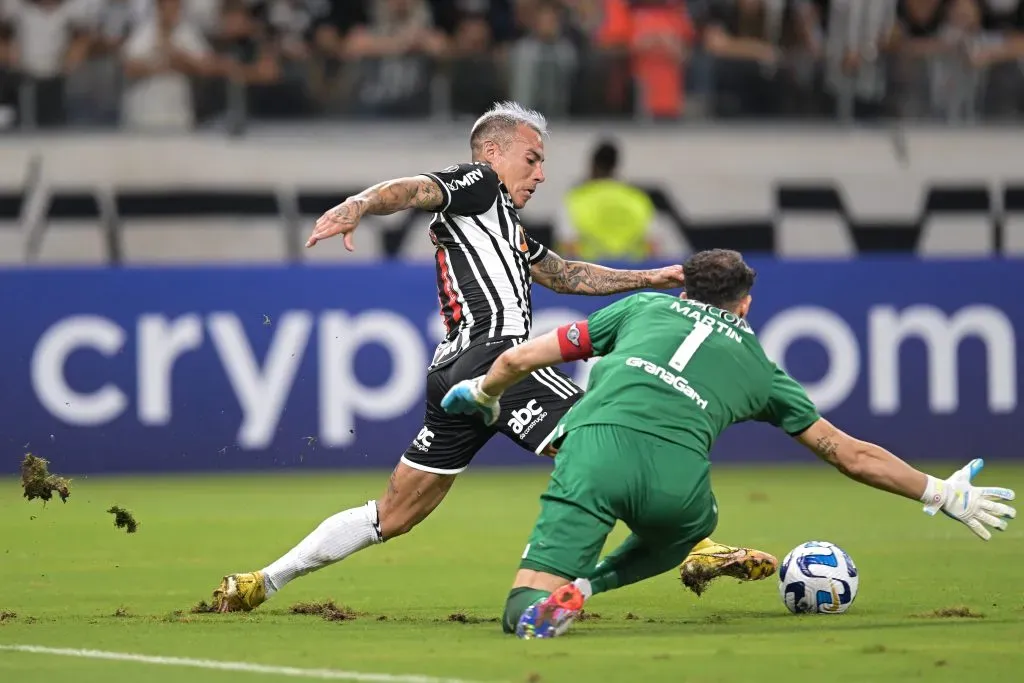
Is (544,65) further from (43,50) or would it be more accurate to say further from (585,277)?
(585,277)

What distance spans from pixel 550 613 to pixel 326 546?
1.58 meters

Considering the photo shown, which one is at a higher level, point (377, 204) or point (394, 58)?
point (394, 58)

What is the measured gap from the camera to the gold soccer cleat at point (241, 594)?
812 cm

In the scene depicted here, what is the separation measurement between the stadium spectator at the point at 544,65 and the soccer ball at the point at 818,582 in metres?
10.7

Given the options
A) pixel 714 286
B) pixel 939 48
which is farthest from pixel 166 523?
pixel 939 48

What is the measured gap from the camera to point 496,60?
18109 mm

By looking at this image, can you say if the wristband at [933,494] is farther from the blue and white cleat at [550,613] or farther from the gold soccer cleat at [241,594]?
the gold soccer cleat at [241,594]

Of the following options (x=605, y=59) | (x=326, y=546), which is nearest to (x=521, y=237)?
(x=326, y=546)

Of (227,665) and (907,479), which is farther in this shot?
(907,479)

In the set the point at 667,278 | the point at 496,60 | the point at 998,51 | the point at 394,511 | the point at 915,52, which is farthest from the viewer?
the point at 998,51

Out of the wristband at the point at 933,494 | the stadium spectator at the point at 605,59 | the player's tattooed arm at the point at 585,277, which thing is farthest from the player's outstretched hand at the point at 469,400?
the stadium spectator at the point at 605,59

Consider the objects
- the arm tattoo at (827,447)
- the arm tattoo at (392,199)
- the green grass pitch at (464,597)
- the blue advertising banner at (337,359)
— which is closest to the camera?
the green grass pitch at (464,597)

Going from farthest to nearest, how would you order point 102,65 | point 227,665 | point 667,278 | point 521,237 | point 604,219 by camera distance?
point 102,65
point 604,219
point 667,278
point 521,237
point 227,665

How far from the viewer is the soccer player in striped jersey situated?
809cm
